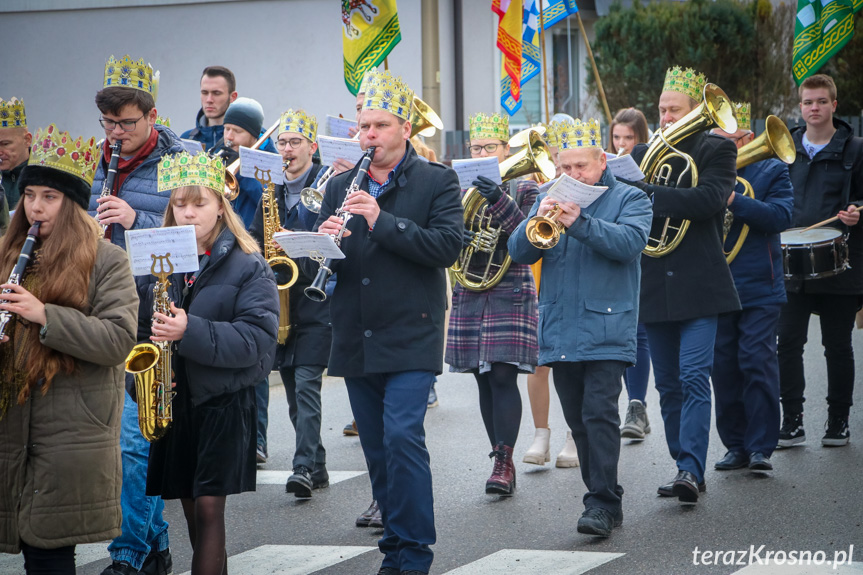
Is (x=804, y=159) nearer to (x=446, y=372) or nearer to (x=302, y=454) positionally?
(x=302, y=454)

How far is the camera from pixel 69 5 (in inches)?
802

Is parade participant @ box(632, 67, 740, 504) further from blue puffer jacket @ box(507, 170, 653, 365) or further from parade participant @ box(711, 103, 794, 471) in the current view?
blue puffer jacket @ box(507, 170, 653, 365)

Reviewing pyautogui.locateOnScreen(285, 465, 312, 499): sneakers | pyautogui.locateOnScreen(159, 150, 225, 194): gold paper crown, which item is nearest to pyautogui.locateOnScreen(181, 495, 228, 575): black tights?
pyautogui.locateOnScreen(159, 150, 225, 194): gold paper crown

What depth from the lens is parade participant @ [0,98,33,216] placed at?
6.82 metres

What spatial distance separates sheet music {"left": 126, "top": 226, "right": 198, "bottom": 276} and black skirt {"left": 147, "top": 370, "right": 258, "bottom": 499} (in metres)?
0.52

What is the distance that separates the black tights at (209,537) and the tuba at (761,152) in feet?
12.4

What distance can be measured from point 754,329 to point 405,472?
3.02 meters

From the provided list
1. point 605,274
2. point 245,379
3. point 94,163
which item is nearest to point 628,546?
point 605,274

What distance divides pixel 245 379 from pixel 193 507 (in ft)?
1.94

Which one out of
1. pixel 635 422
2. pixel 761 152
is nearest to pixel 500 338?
pixel 635 422

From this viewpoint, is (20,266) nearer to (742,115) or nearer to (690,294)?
(690,294)

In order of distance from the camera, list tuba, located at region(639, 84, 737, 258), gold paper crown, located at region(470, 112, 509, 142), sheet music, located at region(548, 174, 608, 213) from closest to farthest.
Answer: sheet music, located at region(548, 174, 608, 213)
tuba, located at region(639, 84, 737, 258)
gold paper crown, located at region(470, 112, 509, 142)

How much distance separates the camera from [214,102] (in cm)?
877

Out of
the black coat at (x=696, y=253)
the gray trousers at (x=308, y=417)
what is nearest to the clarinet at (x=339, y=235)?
the gray trousers at (x=308, y=417)
